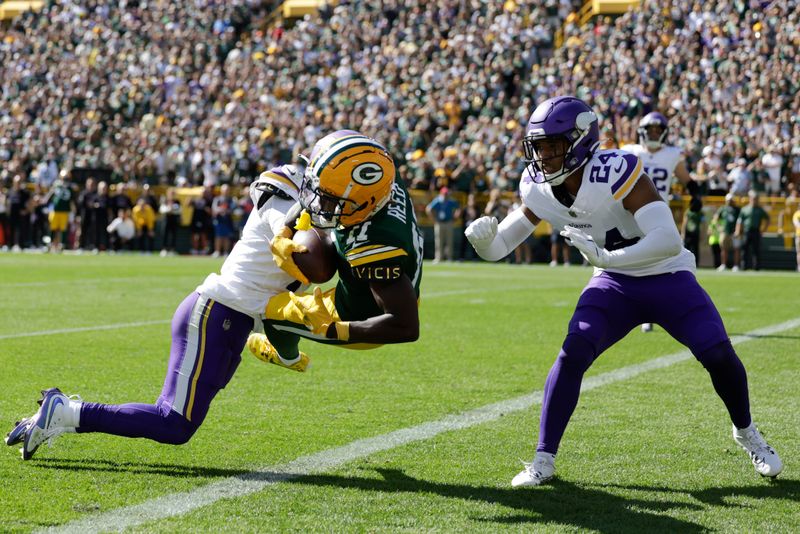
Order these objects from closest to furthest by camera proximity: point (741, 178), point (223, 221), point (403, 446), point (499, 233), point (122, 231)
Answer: point (499, 233) < point (403, 446) < point (741, 178) < point (223, 221) < point (122, 231)

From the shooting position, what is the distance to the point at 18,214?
24.8 m

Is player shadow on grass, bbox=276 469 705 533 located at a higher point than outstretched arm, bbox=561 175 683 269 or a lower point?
lower

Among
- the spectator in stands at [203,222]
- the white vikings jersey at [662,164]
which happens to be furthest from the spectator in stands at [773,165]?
the spectator in stands at [203,222]

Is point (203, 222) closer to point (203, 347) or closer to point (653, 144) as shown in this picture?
point (653, 144)

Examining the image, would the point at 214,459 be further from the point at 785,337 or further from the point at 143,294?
the point at 143,294

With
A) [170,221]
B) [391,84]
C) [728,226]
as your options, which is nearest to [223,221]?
[170,221]

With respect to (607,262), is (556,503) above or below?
below

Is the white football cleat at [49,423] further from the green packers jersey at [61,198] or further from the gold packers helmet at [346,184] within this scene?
the green packers jersey at [61,198]

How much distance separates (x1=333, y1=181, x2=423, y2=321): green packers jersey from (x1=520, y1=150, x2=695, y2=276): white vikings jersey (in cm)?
65

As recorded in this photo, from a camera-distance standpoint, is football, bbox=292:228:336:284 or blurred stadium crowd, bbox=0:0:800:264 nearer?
football, bbox=292:228:336:284

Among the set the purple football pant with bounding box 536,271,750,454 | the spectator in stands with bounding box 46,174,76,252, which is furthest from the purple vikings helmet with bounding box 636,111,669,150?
the spectator in stands with bounding box 46,174,76,252

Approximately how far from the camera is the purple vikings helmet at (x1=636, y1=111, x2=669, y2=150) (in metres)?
9.02

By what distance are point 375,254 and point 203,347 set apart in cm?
88

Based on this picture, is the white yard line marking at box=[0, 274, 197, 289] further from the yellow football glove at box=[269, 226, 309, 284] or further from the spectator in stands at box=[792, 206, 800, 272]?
the spectator in stands at box=[792, 206, 800, 272]
